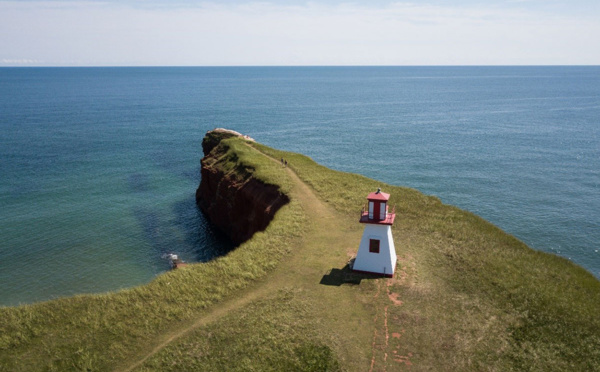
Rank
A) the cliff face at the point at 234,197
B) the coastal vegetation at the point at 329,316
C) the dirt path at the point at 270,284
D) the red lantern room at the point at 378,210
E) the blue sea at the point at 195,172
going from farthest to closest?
the blue sea at the point at 195,172 < the cliff face at the point at 234,197 < the red lantern room at the point at 378,210 < the dirt path at the point at 270,284 < the coastal vegetation at the point at 329,316

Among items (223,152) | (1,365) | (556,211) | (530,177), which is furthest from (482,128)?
(1,365)

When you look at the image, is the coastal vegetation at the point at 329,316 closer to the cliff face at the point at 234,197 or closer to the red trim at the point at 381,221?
the red trim at the point at 381,221

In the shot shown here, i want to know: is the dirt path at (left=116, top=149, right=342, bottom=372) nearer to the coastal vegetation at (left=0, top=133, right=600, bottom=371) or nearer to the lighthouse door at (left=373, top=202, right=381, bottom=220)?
the coastal vegetation at (left=0, top=133, right=600, bottom=371)

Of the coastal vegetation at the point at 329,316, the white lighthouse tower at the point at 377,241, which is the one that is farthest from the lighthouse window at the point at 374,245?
the coastal vegetation at the point at 329,316

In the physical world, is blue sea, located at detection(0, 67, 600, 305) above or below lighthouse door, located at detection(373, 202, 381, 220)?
below

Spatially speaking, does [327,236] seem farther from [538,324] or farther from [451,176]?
[451,176]

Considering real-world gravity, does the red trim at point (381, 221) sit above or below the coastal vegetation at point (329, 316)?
above

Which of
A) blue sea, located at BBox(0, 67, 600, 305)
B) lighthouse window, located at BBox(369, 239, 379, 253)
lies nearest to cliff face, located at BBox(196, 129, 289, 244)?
blue sea, located at BBox(0, 67, 600, 305)
